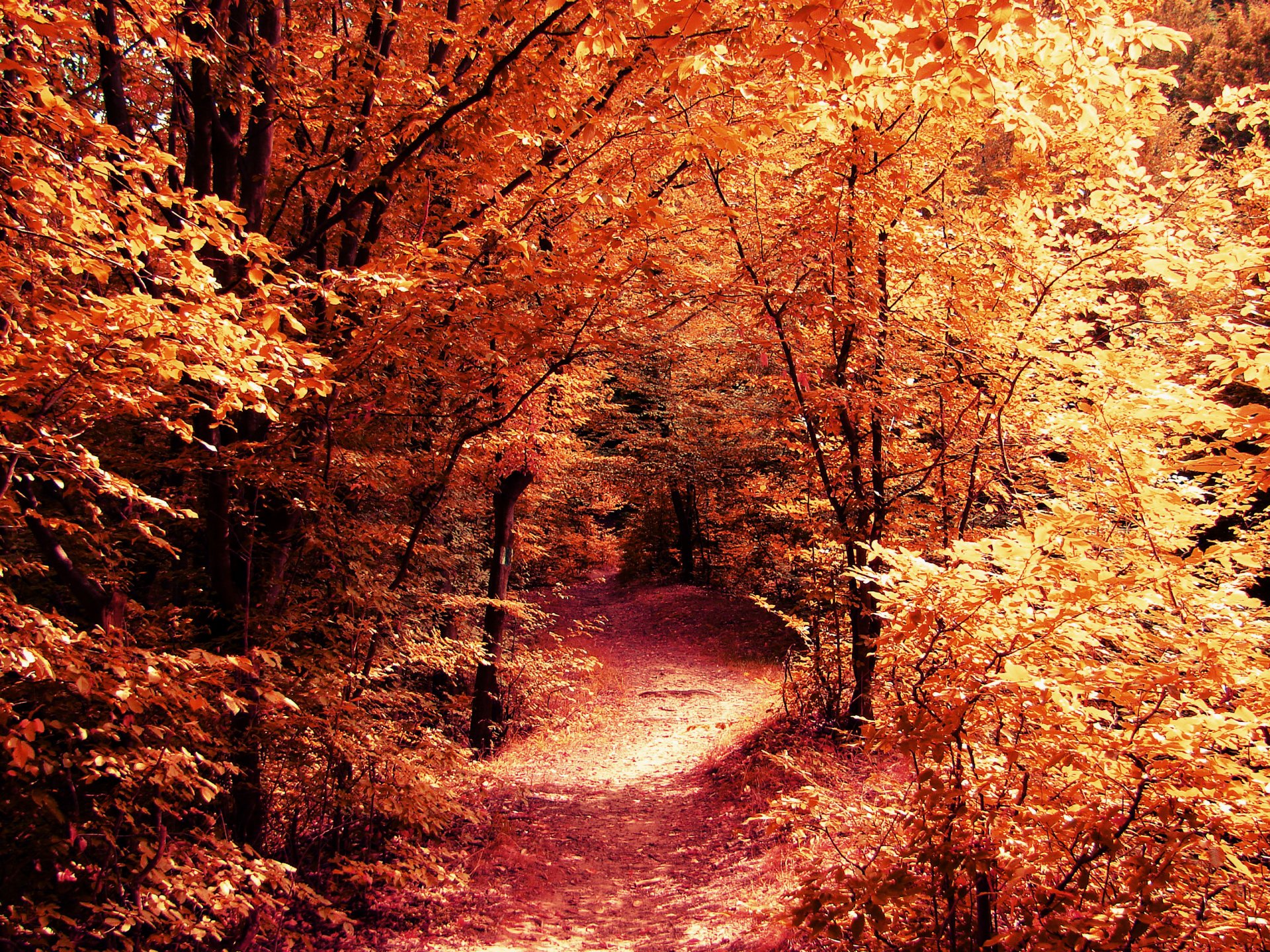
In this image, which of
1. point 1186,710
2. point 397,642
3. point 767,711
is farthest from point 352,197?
point 767,711

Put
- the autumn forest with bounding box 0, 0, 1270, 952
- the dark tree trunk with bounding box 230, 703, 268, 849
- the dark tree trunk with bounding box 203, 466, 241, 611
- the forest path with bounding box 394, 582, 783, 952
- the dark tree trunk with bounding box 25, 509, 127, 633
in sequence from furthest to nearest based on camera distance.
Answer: the forest path with bounding box 394, 582, 783, 952 < the dark tree trunk with bounding box 203, 466, 241, 611 < the dark tree trunk with bounding box 230, 703, 268, 849 < the dark tree trunk with bounding box 25, 509, 127, 633 < the autumn forest with bounding box 0, 0, 1270, 952

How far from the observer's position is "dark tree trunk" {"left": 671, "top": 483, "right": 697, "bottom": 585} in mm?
20062

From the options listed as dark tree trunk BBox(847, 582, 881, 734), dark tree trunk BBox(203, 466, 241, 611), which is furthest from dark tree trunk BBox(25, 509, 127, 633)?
dark tree trunk BBox(847, 582, 881, 734)

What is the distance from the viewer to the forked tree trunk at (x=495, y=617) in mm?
9945

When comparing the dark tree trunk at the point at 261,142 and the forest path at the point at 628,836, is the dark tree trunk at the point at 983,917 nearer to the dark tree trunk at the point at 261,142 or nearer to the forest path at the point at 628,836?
the forest path at the point at 628,836

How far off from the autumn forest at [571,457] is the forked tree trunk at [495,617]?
0.23 feet

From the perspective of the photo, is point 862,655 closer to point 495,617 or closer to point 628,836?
point 628,836

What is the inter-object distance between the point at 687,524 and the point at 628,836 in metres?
13.0

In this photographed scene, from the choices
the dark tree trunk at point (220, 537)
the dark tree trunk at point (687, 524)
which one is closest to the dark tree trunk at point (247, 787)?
the dark tree trunk at point (220, 537)

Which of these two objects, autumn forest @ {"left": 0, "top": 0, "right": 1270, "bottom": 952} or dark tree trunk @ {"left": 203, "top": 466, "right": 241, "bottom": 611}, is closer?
autumn forest @ {"left": 0, "top": 0, "right": 1270, "bottom": 952}

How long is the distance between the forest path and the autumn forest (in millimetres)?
71

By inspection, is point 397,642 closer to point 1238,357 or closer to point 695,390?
point 1238,357

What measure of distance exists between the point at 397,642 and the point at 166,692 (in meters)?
2.60

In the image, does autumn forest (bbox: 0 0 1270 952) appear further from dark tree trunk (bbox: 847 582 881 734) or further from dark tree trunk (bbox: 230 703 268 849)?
dark tree trunk (bbox: 847 582 881 734)
